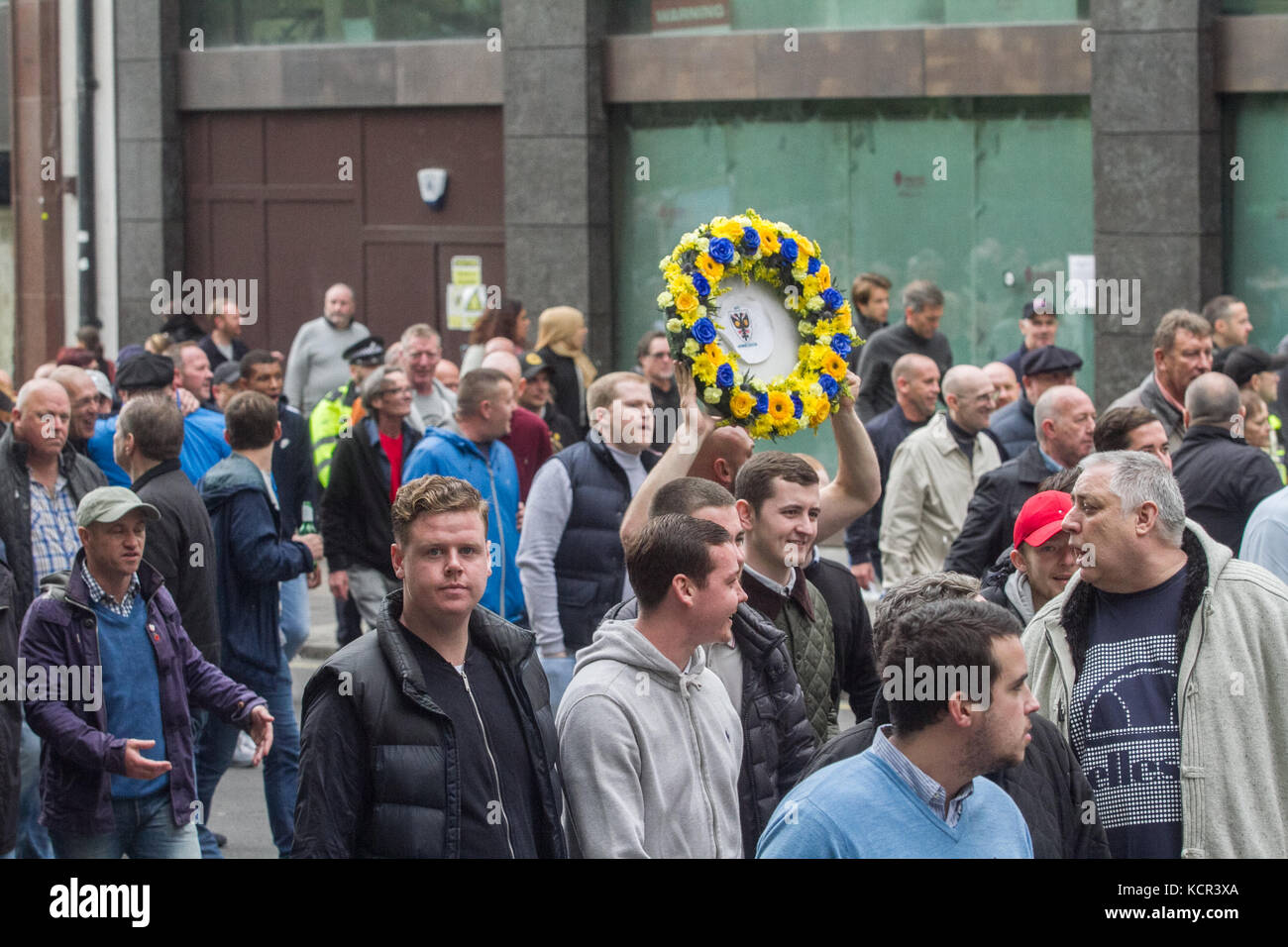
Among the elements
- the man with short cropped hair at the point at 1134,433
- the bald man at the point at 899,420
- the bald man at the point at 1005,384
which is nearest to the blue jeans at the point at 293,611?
the bald man at the point at 899,420

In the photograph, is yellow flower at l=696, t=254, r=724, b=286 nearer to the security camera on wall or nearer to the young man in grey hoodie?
the young man in grey hoodie

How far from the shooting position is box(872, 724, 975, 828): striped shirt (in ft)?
12.9

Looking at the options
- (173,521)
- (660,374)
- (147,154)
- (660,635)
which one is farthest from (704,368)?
(147,154)

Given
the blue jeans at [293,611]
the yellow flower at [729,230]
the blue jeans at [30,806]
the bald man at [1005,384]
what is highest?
the yellow flower at [729,230]

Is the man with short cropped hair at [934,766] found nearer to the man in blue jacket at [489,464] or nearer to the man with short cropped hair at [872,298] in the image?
the man in blue jacket at [489,464]

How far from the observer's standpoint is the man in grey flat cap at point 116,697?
252 inches

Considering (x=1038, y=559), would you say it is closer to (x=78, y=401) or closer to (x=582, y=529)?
(x=582, y=529)

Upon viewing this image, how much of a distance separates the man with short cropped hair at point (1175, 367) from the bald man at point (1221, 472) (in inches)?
55.8

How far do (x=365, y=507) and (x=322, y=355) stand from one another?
5.45 meters

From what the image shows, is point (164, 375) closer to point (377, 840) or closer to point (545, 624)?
point (545, 624)

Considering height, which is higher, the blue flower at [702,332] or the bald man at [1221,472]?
the blue flower at [702,332]

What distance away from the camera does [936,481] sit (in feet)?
32.8

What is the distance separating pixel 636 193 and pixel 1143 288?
4.73 metres

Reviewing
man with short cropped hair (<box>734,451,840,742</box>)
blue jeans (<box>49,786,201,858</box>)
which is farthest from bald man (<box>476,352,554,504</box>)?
man with short cropped hair (<box>734,451,840,742</box>)
